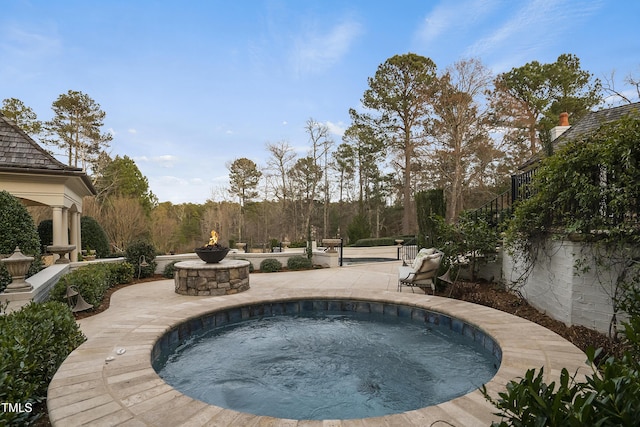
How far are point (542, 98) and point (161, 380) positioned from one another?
2352cm

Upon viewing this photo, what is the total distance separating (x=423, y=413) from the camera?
2.35 m

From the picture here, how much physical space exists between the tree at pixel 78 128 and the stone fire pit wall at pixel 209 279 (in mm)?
21031

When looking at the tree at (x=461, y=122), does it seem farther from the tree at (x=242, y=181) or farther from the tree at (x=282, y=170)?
the tree at (x=242, y=181)

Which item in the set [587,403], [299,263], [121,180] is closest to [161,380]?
[587,403]

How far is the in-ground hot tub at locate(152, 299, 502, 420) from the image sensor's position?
315 cm

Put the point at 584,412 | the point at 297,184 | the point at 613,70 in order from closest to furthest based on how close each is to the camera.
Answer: the point at 584,412 < the point at 613,70 < the point at 297,184

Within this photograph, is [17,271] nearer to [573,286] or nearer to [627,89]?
[573,286]

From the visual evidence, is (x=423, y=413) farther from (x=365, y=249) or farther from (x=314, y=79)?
(x=365, y=249)

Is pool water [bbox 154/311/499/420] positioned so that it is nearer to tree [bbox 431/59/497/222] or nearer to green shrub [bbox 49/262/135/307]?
green shrub [bbox 49/262/135/307]

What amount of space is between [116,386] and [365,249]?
1785 cm

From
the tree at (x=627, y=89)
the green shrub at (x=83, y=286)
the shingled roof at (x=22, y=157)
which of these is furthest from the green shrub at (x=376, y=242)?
the green shrub at (x=83, y=286)

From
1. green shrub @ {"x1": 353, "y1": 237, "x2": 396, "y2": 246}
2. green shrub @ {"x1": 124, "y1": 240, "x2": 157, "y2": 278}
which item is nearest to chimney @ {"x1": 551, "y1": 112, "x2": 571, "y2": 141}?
green shrub @ {"x1": 353, "y1": 237, "x2": 396, "y2": 246}

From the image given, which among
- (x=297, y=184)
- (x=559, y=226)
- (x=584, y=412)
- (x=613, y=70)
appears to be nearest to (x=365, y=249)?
(x=297, y=184)

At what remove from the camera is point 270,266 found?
10.8m
